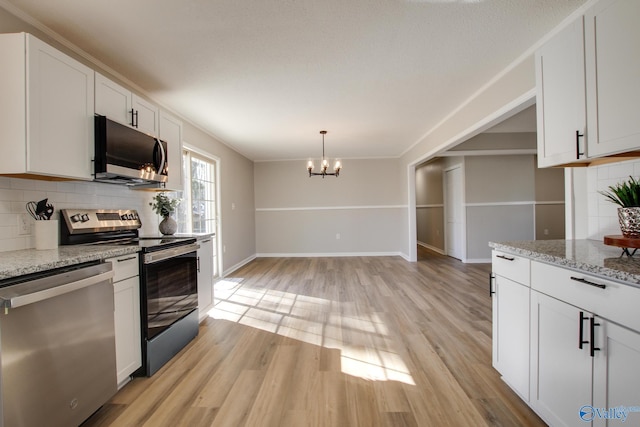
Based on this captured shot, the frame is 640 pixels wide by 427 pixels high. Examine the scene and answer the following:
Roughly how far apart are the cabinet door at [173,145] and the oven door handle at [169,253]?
2.29ft

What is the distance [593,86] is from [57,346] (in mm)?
2923

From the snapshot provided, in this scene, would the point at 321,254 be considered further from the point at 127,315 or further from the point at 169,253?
the point at 127,315

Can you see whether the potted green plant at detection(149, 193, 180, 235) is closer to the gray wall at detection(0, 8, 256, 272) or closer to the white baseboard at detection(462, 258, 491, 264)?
the gray wall at detection(0, 8, 256, 272)

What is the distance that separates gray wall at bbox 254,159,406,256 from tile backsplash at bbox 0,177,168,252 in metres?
4.12

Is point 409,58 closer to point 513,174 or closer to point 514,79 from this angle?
point 514,79

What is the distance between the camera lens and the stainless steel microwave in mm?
1894

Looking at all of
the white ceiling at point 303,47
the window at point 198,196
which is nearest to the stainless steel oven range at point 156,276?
the window at point 198,196

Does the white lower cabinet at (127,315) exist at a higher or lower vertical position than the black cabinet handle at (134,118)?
lower

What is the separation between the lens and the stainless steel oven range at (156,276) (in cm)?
192

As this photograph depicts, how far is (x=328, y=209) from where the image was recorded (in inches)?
266

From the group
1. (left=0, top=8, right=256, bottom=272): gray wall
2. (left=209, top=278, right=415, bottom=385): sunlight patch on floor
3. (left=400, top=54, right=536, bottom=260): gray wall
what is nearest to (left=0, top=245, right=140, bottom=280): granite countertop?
(left=0, top=8, right=256, bottom=272): gray wall

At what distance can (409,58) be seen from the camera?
2293mm

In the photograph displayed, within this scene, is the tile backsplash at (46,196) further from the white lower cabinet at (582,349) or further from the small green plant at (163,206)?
the white lower cabinet at (582,349)

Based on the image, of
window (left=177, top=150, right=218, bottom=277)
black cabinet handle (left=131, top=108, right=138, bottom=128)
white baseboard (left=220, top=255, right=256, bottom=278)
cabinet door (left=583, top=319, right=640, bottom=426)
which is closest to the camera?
cabinet door (left=583, top=319, right=640, bottom=426)
